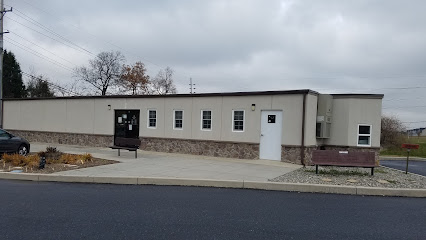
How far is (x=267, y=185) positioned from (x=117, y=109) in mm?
12006

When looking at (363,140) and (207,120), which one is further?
(207,120)

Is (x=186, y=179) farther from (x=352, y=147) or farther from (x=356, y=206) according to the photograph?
(x=352, y=147)

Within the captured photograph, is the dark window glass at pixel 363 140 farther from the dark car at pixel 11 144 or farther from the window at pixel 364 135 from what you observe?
the dark car at pixel 11 144

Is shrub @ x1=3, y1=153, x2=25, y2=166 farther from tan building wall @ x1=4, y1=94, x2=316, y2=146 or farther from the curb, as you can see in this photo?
tan building wall @ x1=4, y1=94, x2=316, y2=146

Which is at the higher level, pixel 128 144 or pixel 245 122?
pixel 245 122

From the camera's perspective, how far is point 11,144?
45.0 feet

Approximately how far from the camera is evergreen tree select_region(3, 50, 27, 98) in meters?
48.0

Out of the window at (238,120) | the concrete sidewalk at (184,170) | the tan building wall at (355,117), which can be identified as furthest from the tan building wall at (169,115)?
the concrete sidewalk at (184,170)

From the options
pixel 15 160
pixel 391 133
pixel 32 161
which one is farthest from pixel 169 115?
pixel 391 133

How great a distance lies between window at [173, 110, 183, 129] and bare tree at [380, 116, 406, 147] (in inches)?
876

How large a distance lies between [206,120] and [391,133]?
22.5 meters

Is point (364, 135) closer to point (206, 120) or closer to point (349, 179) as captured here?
point (349, 179)

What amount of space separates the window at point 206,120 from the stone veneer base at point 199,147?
679mm

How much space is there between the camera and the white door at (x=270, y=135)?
14.4m
